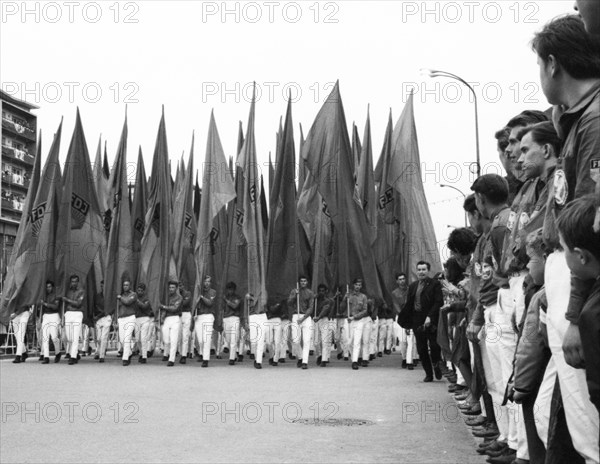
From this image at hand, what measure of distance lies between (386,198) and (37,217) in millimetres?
8510

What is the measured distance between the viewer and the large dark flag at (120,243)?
65.5ft

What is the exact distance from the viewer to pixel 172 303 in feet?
63.2

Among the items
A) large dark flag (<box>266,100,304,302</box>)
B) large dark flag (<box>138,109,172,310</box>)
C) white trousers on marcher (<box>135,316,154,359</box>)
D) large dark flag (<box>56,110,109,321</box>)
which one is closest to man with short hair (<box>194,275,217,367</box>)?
large dark flag (<box>138,109,172,310</box>)

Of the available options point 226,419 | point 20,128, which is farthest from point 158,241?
point 20,128

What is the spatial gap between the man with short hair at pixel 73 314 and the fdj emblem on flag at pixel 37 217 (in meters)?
1.54

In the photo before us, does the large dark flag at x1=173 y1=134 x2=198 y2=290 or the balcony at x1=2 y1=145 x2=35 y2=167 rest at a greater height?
the balcony at x1=2 y1=145 x2=35 y2=167

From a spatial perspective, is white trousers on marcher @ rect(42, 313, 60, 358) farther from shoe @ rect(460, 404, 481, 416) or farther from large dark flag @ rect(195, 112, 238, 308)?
shoe @ rect(460, 404, 481, 416)

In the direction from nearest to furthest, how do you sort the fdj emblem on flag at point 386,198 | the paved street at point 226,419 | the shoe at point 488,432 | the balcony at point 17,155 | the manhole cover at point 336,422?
the paved street at point 226,419
the shoe at point 488,432
the manhole cover at point 336,422
the fdj emblem on flag at point 386,198
the balcony at point 17,155

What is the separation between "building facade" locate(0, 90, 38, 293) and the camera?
81.9 m

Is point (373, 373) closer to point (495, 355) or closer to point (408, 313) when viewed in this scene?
point (408, 313)

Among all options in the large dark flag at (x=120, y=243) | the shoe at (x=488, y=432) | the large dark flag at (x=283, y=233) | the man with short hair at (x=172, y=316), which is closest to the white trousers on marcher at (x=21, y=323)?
the large dark flag at (x=120, y=243)

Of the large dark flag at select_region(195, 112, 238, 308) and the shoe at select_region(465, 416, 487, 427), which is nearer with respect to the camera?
the shoe at select_region(465, 416, 487, 427)

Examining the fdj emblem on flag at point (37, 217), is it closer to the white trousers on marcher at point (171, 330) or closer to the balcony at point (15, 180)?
the white trousers on marcher at point (171, 330)

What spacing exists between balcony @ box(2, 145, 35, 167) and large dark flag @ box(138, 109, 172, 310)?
216 ft
